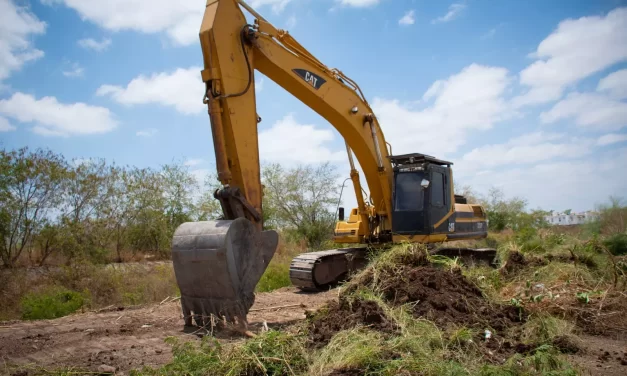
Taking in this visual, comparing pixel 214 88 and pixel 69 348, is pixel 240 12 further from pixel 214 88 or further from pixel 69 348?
pixel 69 348

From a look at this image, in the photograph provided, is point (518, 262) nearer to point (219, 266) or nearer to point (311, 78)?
point (311, 78)

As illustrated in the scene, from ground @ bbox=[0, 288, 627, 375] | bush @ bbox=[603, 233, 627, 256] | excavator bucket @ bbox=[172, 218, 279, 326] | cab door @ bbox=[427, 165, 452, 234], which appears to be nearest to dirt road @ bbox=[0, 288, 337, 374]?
ground @ bbox=[0, 288, 627, 375]

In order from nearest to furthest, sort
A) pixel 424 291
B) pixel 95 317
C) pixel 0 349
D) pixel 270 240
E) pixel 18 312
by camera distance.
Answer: pixel 0 349 → pixel 424 291 → pixel 270 240 → pixel 95 317 → pixel 18 312

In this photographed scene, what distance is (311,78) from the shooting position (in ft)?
25.7

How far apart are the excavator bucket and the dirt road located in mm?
326

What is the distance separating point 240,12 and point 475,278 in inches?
181

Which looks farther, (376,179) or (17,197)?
(17,197)

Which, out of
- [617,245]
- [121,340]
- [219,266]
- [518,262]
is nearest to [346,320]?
[219,266]

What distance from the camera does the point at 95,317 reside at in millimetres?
7113

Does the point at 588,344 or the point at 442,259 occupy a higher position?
the point at 442,259

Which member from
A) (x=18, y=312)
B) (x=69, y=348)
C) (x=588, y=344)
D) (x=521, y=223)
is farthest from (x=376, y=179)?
(x=521, y=223)

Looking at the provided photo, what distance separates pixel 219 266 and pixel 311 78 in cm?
367

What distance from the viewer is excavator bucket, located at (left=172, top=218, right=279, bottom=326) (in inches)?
213

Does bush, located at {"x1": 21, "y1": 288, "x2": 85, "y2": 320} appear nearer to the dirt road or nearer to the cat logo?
the dirt road
